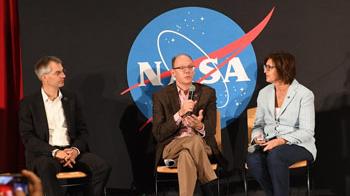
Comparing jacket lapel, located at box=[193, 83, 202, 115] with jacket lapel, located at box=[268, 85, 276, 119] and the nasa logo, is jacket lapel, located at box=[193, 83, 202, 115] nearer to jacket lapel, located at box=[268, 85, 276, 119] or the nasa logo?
the nasa logo

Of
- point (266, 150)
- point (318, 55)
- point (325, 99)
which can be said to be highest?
point (318, 55)

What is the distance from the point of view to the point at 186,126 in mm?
5398

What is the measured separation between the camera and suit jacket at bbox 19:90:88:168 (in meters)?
5.27

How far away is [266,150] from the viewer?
201 inches

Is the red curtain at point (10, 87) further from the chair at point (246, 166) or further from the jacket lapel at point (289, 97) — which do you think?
the jacket lapel at point (289, 97)

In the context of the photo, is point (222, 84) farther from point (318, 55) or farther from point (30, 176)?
point (30, 176)

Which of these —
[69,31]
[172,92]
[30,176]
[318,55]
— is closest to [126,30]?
[69,31]

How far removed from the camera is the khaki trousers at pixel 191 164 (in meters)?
5.04

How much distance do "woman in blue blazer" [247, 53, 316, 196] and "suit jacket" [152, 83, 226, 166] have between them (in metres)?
0.36

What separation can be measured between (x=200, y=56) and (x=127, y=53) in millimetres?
713

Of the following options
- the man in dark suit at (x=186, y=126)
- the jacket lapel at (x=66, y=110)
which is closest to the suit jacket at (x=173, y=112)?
the man in dark suit at (x=186, y=126)

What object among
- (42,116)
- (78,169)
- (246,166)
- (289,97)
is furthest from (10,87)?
(289,97)

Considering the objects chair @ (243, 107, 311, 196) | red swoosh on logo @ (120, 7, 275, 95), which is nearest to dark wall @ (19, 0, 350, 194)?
red swoosh on logo @ (120, 7, 275, 95)

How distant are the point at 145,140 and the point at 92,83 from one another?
0.76 m
